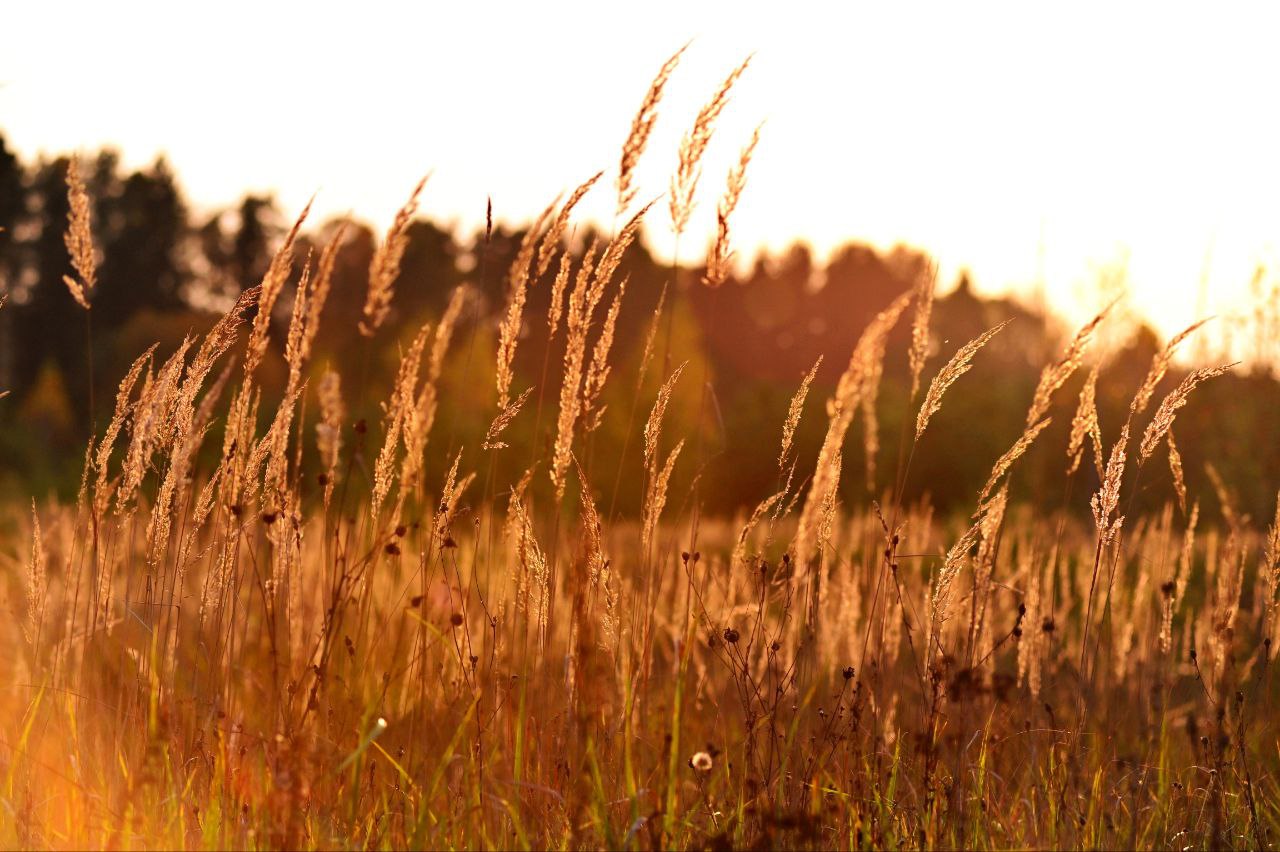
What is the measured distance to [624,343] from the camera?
34688 millimetres

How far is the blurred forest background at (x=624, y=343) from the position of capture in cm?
859

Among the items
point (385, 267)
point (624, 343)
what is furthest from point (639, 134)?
point (624, 343)

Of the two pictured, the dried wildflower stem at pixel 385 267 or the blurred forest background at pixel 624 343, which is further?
the blurred forest background at pixel 624 343

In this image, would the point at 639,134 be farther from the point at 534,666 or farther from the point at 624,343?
the point at 624,343

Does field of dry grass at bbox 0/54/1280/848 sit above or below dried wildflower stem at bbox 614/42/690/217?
below

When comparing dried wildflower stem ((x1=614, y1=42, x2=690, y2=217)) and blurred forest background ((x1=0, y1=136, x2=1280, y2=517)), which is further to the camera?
blurred forest background ((x1=0, y1=136, x2=1280, y2=517))

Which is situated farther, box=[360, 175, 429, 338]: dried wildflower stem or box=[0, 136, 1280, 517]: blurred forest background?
box=[0, 136, 1280, 517]: blurred forest background

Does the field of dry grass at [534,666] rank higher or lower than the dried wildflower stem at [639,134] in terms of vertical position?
lower

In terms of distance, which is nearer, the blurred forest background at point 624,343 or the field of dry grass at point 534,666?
the field of dry grass at point 534,666

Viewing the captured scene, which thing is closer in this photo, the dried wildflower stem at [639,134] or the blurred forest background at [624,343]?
the dried wildflower stem at [639,134]

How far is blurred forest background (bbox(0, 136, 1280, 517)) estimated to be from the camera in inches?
338

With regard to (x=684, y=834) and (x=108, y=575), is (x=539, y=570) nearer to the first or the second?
(x=684, y=834)

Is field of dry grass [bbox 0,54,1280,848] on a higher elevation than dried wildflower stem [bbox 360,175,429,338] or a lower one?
lower

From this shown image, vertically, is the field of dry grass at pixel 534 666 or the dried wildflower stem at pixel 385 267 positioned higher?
the dried wildflower stem at pixel 385 267
